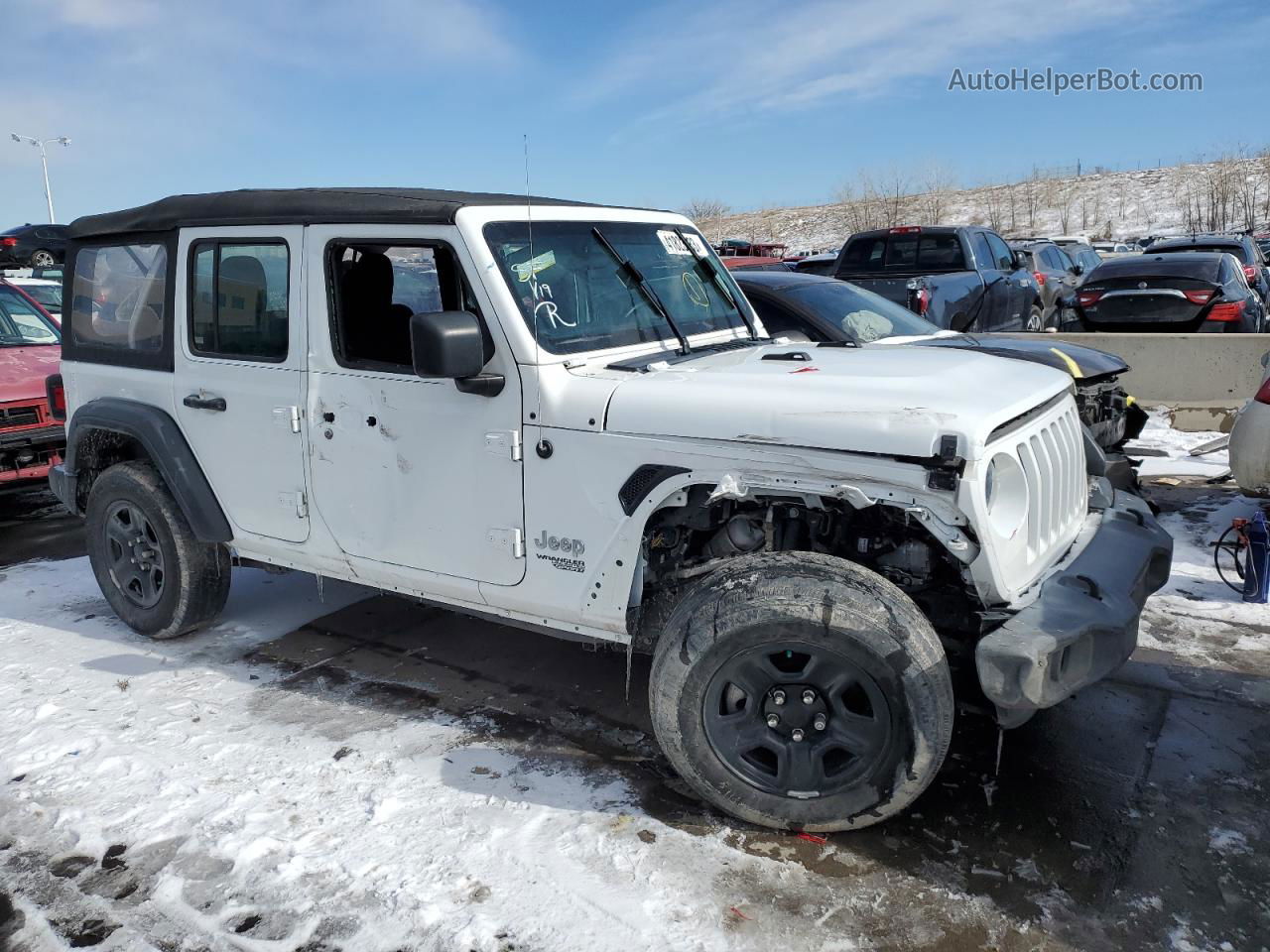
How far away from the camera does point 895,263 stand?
1166cm

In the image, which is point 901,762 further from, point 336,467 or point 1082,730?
point 336,467

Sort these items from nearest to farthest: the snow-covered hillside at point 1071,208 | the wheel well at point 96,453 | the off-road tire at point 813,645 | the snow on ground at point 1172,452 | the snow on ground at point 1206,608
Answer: the off-road tire at point 813,645, the snow on ground at point 1206,608, the wheel well at point 96,453, the snow on ground at point 1172,452, the snow-covered hillside at point 1071,208

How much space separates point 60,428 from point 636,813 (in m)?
6.06

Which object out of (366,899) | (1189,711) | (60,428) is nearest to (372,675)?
(366,899)

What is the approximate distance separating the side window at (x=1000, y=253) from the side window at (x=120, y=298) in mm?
9729

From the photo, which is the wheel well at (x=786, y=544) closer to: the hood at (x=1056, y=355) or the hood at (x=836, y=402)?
the hood at (x=836, y=402)

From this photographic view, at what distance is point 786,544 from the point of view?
11.1 ft

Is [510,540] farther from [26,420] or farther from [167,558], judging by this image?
[26,420]

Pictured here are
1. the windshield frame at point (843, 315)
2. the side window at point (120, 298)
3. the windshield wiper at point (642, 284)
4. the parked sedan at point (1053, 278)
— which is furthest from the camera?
the parked sedan at point (1053, 278)

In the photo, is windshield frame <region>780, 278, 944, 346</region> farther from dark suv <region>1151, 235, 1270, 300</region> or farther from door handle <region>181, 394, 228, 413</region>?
dark suv <region>1151, 235, 1270, 300</region>

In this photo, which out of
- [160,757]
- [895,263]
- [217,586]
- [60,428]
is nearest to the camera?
[160,757]

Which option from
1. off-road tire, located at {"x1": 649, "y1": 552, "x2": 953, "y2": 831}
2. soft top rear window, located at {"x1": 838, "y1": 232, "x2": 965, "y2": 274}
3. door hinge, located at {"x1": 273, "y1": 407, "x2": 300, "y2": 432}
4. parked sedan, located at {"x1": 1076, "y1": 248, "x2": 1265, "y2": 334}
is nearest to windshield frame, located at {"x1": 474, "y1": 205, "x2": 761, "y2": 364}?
off-road tire, located at {"x1": 649, "y1": 552, "x2": 953, "y2": 831}

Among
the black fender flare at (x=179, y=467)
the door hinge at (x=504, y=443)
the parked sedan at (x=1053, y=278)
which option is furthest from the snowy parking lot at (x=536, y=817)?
the parked sedan at (x=1053, y=278)

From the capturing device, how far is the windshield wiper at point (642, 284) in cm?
403
